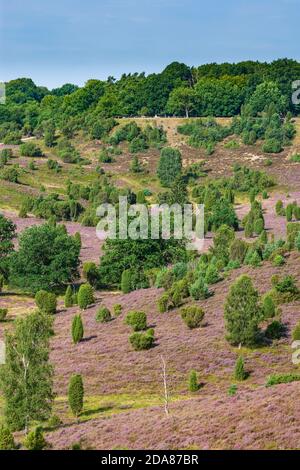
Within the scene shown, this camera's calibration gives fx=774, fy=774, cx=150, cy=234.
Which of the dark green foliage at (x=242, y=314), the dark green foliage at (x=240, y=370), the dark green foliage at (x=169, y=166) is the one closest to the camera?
the dark green foliage at (x=240, y=370)

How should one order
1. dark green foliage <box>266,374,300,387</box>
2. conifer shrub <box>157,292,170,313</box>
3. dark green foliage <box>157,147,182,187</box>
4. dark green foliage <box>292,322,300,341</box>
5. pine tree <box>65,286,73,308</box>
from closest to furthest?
dark green foliage <box>266,374,300,387</box> < dark green foliage <box>292,322,300,341</box> < conifer shrub <box>157,292,170,313</box> < pine tree <box>65,286,73,308</box> < dark green foliage <box>157,147,182,187</box>

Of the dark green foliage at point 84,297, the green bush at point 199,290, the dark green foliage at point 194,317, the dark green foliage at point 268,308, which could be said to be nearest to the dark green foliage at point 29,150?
the dark green foliage at point 84,297

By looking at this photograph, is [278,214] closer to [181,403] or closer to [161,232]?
[161,232]

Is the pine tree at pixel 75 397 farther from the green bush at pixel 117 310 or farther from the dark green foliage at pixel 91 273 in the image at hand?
the dark green foliage at pixel 91 273

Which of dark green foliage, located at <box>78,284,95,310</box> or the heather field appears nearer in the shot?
the heather field

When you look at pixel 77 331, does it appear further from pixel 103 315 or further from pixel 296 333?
pixel 296 333

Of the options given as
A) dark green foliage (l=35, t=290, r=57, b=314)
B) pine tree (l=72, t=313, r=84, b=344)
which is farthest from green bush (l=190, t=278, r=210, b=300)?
dark green foliage (l=35, t=290, r=57, b=314)

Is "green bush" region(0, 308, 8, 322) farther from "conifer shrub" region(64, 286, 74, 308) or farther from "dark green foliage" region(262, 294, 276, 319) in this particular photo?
"dark green foliage" region(262, 294, 276, 319)
